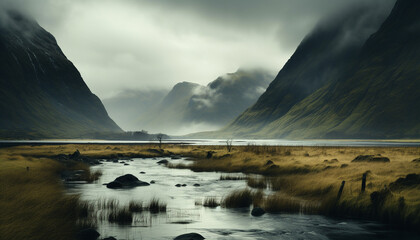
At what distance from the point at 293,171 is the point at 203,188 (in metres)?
14.2

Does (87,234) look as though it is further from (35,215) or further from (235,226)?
(235,226)

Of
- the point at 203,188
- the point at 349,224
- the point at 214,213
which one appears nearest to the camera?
the point at 349,224

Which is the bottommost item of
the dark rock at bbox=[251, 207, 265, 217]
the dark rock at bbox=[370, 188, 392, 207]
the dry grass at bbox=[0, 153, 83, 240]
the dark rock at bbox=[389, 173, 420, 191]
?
the dark rock at bbox=[251, 207, 265, 217]

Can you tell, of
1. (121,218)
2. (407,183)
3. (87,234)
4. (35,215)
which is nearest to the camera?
(87,234)

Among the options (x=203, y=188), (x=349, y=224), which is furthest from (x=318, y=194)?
(x=203, y=188)

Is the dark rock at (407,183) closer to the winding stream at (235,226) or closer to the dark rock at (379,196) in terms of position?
the dark rock at (379,196)

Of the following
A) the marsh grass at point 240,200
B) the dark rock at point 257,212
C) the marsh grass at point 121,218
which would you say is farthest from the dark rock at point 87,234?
the marsh grass at point 240,200

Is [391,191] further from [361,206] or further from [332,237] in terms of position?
[332,237]

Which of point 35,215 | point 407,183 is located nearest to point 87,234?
point 35,215

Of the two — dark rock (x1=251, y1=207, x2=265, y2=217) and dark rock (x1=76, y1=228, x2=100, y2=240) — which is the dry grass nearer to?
dark rock (x1=76, y1=228, x2=100, y2=240)

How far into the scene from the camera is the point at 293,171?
41.5 meters

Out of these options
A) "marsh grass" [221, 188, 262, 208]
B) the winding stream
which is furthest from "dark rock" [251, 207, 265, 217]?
"marsh grass" [221, 188, 262, 208]

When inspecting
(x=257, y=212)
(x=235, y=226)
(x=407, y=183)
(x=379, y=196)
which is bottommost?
(x=235, y=226)

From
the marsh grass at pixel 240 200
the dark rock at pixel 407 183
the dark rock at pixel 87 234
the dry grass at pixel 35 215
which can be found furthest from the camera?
the marsh grass at pixel 240 200
